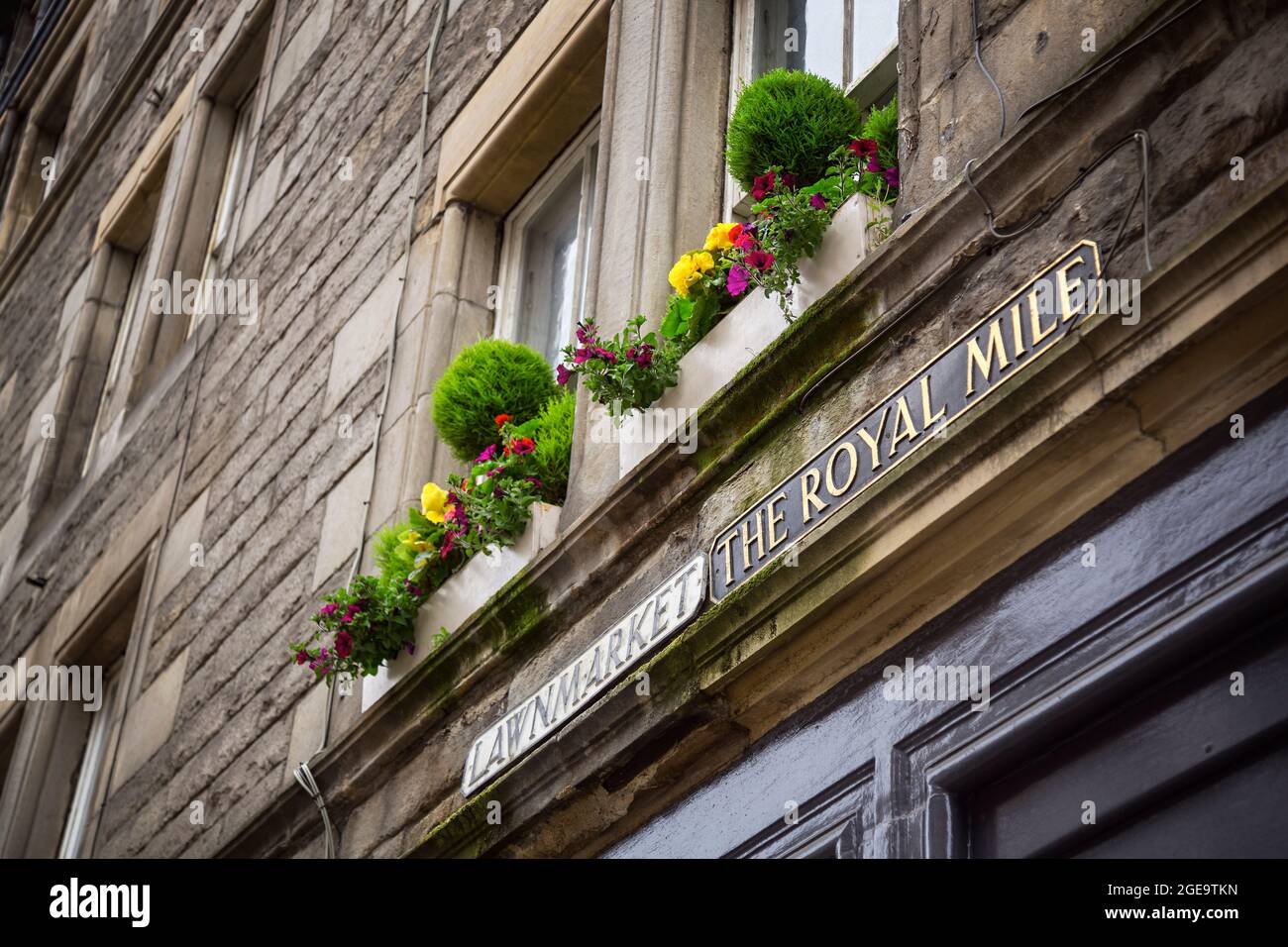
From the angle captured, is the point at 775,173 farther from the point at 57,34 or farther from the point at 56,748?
the point at 57,34

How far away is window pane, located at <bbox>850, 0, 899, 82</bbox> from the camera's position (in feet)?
16.9

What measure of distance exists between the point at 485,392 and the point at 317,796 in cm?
142

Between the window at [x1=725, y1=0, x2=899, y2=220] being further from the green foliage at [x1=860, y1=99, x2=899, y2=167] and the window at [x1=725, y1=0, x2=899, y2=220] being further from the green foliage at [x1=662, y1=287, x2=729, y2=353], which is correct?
the green foliage at [x1=662, y1=287, x2=729, y2=353]

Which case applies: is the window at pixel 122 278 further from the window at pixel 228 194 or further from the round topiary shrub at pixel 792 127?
the round topiary shrub at pixel 792 127

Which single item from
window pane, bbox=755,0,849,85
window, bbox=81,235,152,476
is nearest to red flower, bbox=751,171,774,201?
window pane, bbox=755,0,849,85

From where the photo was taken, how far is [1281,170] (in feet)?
10.3

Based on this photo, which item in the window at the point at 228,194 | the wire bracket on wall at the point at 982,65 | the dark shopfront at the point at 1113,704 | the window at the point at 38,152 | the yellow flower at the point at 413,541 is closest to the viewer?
the dark shopfront at the point at 1113,704

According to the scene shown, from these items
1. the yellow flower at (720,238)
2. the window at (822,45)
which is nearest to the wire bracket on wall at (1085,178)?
the yellow flower at (720,238)

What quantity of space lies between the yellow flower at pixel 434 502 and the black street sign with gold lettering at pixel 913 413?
1.64m

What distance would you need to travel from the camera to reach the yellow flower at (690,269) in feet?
16.1

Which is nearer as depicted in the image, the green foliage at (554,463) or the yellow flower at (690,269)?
the yellow flower at (690,269)

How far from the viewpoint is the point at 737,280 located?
4754 mm

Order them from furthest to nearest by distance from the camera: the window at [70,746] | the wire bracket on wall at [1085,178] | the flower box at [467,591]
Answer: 1. the window at [70,746]
2. the flower box at [467,591]
3. the wire bracket on wall at [1085,178]
